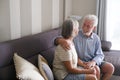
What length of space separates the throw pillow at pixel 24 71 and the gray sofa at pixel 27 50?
0.08m

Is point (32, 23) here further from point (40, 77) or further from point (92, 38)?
point (40, 77)

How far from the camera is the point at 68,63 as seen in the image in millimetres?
2193

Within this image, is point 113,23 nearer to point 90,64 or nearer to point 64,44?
point 90,64

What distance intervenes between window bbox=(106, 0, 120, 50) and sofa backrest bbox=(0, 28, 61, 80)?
154 centimetres

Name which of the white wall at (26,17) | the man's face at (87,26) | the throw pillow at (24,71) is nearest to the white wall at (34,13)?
the white wall at (26,17)

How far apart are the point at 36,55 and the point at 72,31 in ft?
1.76

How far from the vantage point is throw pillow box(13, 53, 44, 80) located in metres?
1.88

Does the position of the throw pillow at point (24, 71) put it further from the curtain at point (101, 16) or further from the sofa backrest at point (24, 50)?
the curtain at point (101, 16)

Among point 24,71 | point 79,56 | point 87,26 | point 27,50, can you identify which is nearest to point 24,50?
point 27,50

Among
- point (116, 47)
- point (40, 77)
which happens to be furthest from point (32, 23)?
point (116, 47)

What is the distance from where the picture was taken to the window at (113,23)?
162 inches

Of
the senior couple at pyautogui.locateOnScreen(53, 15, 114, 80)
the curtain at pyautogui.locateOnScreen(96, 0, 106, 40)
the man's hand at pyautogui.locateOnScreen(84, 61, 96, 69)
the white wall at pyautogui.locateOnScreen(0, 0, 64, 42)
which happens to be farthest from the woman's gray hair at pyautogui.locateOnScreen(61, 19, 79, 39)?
the curtain at pyautogui.locateOnScreen(96, 0, 106, 40)

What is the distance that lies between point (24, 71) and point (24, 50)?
39cm

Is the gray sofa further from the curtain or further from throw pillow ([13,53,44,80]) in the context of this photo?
the curtain
